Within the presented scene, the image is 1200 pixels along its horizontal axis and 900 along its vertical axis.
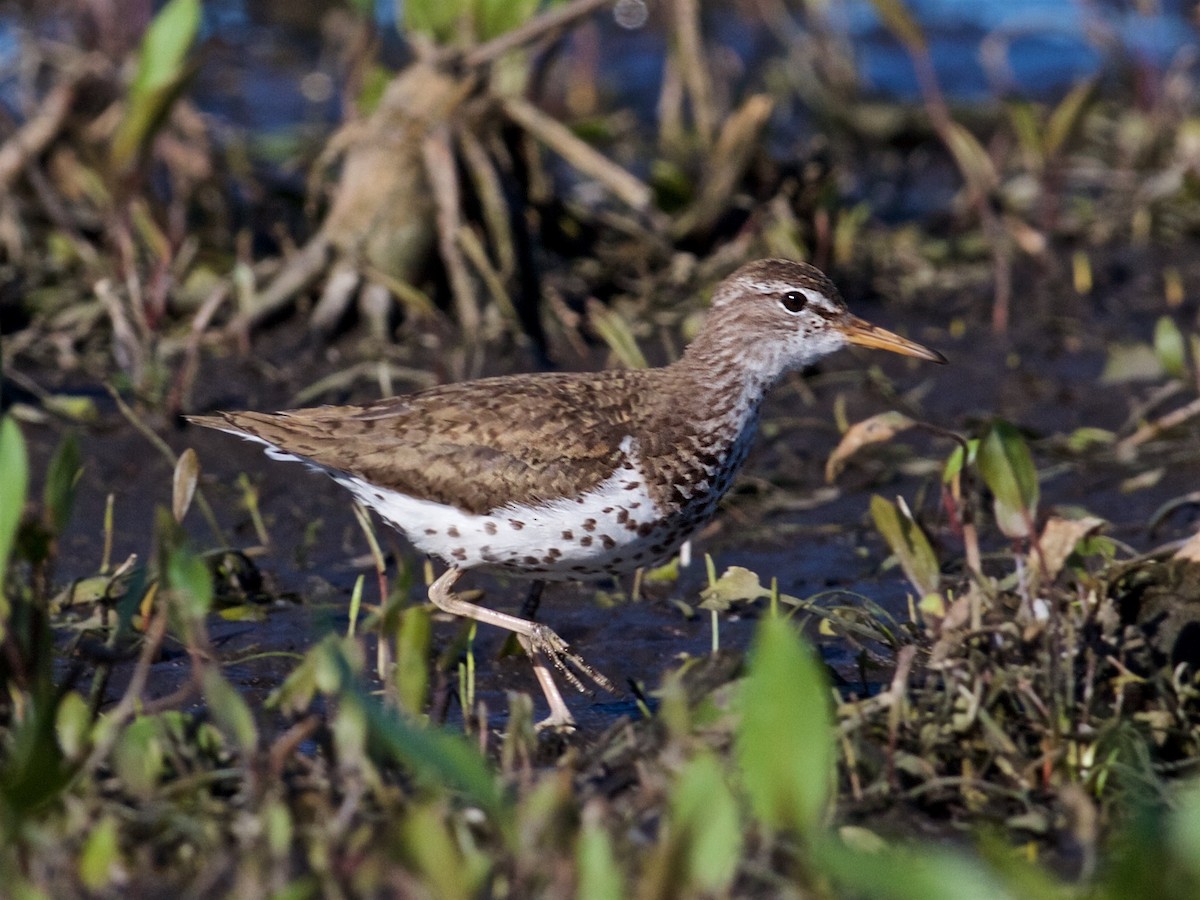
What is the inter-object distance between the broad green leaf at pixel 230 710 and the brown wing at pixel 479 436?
5.78 feet

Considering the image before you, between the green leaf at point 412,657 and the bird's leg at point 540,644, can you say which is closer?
the green leaf at point 412,657

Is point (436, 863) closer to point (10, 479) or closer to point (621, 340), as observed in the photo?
point (10, 479)

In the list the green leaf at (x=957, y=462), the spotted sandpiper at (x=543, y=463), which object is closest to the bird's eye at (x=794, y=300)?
the spotted sandpiper at (x=543, y=463)

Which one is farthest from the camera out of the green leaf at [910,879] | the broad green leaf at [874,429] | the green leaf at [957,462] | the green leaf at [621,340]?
the green leaf at [621,340]

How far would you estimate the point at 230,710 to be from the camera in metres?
4.03

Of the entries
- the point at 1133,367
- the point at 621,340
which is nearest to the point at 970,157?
the point at 1133,367

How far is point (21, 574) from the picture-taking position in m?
6.55

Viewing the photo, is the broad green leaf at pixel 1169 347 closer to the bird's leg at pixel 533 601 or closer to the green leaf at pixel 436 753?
the bird's leg at pixel 533 601

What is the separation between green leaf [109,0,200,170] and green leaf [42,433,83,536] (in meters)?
3.56

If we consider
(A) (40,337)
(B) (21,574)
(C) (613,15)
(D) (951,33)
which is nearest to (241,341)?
(A) (40,337)

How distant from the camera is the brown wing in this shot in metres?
5.80

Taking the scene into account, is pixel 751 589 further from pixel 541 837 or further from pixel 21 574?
pixel 21 574

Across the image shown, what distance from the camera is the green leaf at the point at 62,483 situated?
14.2ft

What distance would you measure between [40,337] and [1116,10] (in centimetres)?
928
